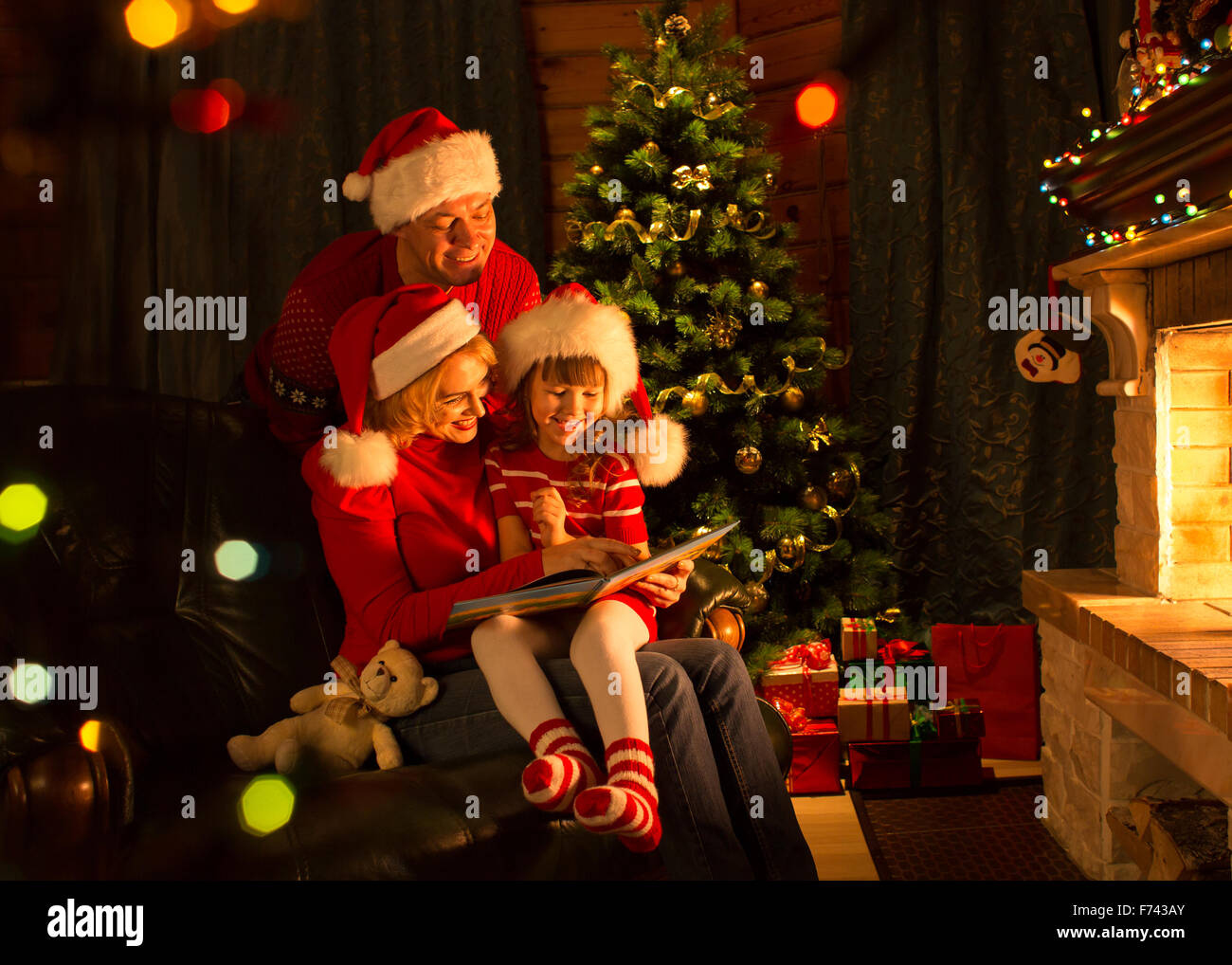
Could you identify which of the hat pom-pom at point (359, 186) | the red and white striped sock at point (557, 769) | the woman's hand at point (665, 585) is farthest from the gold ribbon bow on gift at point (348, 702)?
the hat pom-pom at point (359, 186)

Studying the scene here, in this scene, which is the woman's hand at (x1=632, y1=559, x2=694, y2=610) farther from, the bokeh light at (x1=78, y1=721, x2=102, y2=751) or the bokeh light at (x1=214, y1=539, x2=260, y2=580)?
the bokeh light at (x1=78, y1=721, x2=102, y2=751)

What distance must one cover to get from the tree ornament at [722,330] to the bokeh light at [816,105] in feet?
3.33

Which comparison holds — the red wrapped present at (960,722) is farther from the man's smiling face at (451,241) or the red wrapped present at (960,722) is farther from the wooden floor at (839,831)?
the man's smiling face at (451,241)

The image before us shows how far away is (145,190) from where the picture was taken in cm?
321

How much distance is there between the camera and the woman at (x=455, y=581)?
1.51 m

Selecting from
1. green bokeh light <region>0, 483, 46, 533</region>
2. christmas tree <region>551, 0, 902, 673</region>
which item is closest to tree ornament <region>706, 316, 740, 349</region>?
christmas tree <region>551, 0, 902, 673</region>

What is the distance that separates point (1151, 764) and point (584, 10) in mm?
2782

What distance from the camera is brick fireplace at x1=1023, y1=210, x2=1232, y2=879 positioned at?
178 centimetres

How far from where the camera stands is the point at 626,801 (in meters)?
1.35

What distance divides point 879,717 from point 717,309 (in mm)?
1097

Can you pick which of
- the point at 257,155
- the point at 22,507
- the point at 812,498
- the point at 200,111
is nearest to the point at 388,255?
the point at 22,507

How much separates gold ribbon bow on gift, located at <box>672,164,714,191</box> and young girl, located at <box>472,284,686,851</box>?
85 cm

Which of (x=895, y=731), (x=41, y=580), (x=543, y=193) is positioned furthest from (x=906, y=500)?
(x=41, y=580)
